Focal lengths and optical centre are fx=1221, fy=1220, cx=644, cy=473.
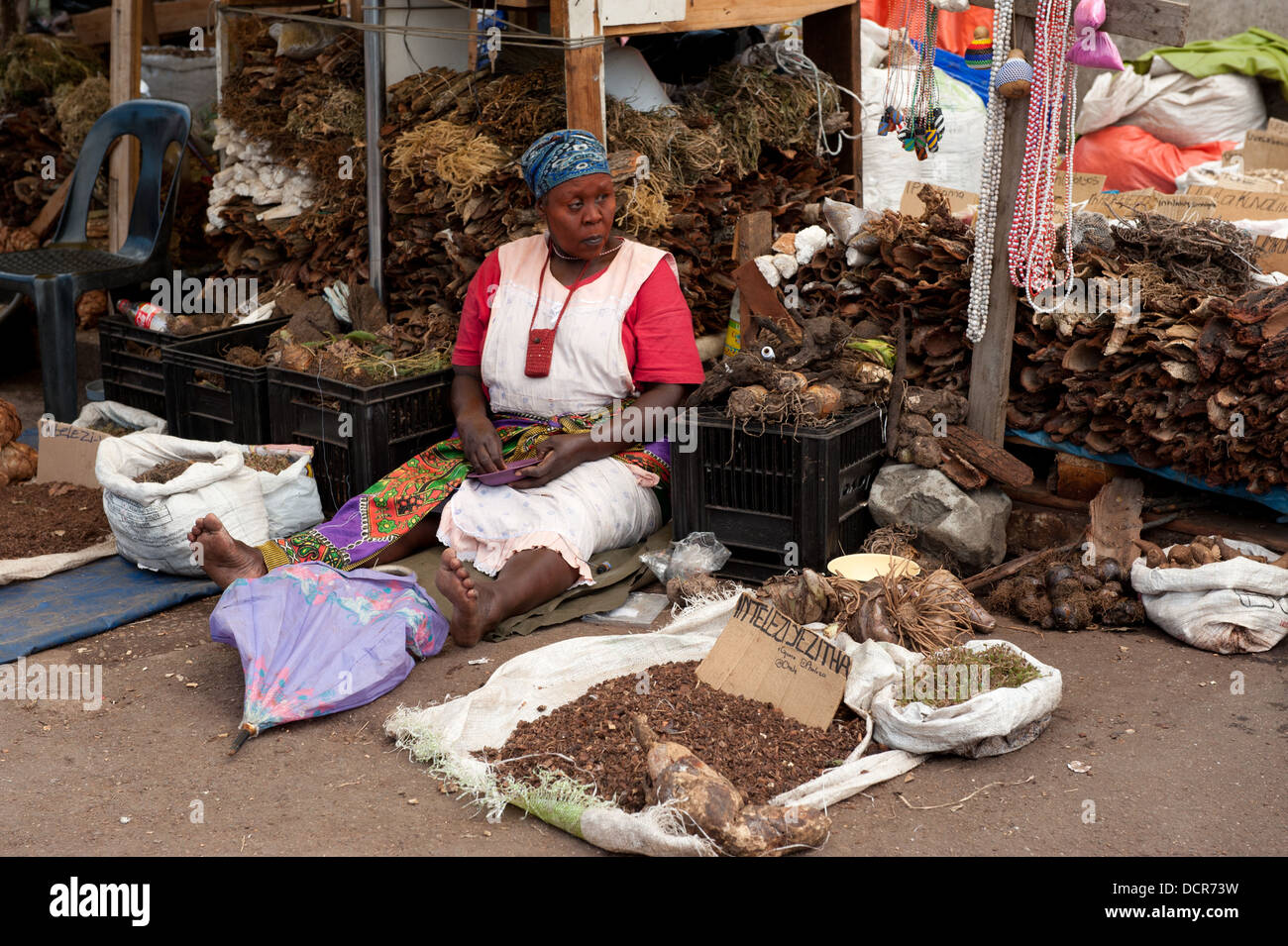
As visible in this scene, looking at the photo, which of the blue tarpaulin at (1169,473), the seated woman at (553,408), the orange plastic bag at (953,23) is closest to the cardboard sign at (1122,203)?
the blue tarpaulin at (1169,473)

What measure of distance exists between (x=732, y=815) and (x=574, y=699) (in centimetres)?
84

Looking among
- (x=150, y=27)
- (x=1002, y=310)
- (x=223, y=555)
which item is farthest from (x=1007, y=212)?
(x=150, y=27)

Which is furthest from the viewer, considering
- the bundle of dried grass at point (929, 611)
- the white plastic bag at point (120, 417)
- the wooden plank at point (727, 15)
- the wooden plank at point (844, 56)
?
the wooden plank at point (844, 56)

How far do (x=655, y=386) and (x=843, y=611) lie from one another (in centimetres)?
114

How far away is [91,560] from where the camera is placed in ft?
14.6

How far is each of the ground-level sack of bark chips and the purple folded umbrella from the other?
7.8 inches

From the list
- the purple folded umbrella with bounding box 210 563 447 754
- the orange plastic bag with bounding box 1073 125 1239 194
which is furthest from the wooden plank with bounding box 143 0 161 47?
the orange plastic bag with bounding box 1073 125 1239 194

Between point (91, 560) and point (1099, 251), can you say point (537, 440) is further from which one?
point (1099, 251)

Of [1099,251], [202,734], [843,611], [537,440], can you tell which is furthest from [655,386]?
[202,734]

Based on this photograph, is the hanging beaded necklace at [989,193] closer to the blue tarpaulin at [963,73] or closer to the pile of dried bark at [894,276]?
the pile of dried bark at [894,276]

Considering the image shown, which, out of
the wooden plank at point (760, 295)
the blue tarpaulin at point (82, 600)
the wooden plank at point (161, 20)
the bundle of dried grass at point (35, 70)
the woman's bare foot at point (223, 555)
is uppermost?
the wooden plank at point (161, 20)

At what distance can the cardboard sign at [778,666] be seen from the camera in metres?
3.16

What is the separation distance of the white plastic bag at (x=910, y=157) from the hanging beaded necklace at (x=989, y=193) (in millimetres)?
1649

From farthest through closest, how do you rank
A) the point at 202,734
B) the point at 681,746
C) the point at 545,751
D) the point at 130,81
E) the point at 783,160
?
the point at 130,81 → the point at 783,160 → the point at 202,734 → the point at 545,751 → the point at 681,746
